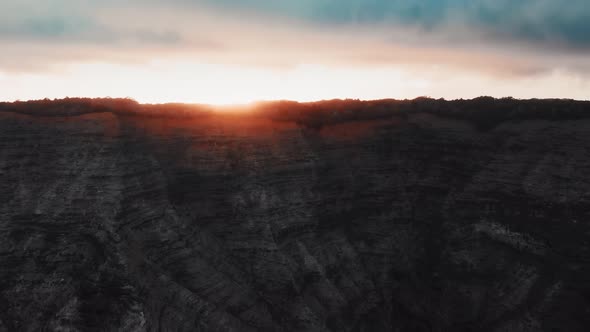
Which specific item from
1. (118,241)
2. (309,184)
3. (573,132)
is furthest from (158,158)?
(573,132)

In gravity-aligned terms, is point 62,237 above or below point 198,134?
below

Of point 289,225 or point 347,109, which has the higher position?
point 347,109

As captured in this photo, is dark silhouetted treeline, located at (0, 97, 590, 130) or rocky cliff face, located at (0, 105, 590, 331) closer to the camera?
rocky cliff face, located at (0, 105, 590, 331)

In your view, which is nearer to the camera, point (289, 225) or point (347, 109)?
point (289, 225)

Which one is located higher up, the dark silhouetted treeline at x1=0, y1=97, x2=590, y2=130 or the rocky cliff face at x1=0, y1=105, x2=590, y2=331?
the dark silhouetted treeline at x1=0, y1=97, x2=590, y2=130

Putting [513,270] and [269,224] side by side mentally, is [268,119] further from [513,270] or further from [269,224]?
[513,270]
